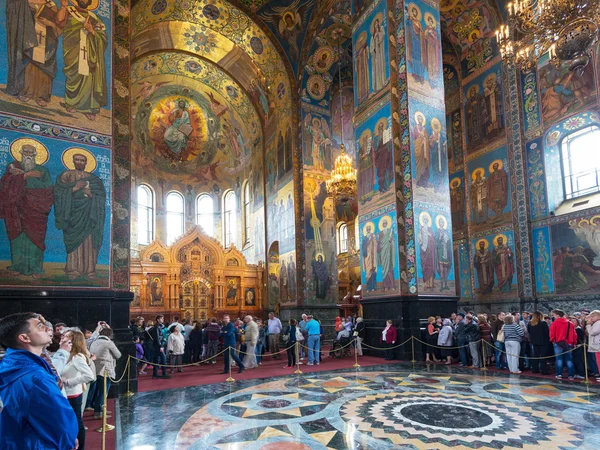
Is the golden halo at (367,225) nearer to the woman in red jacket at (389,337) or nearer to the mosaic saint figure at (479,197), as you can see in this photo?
the woman in red jacket at (389,337)

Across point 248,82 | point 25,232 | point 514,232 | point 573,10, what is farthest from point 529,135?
point 25,232

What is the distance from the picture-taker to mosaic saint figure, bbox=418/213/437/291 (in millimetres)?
12367

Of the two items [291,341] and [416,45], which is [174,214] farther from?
[416,45]

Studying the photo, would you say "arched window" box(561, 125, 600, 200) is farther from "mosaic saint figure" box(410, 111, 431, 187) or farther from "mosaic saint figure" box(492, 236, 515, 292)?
"mosaic saint figure" box(410, 111, 431, 187)

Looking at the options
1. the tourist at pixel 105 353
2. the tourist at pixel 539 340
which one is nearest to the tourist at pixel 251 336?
the tourist at pixel 105 353

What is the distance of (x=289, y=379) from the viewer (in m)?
9.95

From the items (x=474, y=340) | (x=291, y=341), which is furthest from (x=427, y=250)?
(x=291, y=341)

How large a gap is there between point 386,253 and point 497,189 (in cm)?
644

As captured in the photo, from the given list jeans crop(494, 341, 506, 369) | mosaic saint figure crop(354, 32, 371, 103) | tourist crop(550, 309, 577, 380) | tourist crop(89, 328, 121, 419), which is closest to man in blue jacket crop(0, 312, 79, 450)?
tourist crop(89, 328, 121, 419)

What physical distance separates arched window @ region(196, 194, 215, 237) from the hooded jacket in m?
25.6

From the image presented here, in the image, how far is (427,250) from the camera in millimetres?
12531

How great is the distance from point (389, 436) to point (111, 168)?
7.50 m

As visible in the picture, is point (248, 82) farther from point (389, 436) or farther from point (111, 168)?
point (389, 436)

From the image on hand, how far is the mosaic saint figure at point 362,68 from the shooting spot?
571 inches
